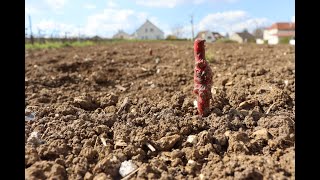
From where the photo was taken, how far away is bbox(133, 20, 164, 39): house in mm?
82375

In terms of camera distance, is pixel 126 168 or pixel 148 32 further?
pixel 148 32

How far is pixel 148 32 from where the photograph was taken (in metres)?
83.0

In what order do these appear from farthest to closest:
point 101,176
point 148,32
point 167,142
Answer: point 148,32, point 167,142, point 101,176

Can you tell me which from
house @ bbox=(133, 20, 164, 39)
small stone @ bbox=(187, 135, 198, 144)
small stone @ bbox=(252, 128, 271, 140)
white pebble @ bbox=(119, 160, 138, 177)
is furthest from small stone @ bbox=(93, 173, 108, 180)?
house @ bbox=(133, 20, 164, 39)

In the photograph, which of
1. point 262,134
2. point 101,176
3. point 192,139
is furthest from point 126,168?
point 262,134

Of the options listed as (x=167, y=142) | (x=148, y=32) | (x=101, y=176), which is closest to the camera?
(x=101, y=176)

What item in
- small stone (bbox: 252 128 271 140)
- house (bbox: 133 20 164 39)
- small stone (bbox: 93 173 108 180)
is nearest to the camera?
small stone (bbox: 93 173 108 180)

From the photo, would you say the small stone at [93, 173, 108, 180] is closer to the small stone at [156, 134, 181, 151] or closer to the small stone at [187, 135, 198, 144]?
the small stone at [156, 134, 181, 151]

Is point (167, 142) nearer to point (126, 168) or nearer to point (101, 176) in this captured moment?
point (126, 168)

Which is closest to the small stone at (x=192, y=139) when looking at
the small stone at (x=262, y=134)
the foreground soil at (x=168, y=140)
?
the foreground soil at (x=168, y=140)

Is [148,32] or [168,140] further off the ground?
[148,32]

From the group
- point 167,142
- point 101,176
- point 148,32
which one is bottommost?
point 101,176
